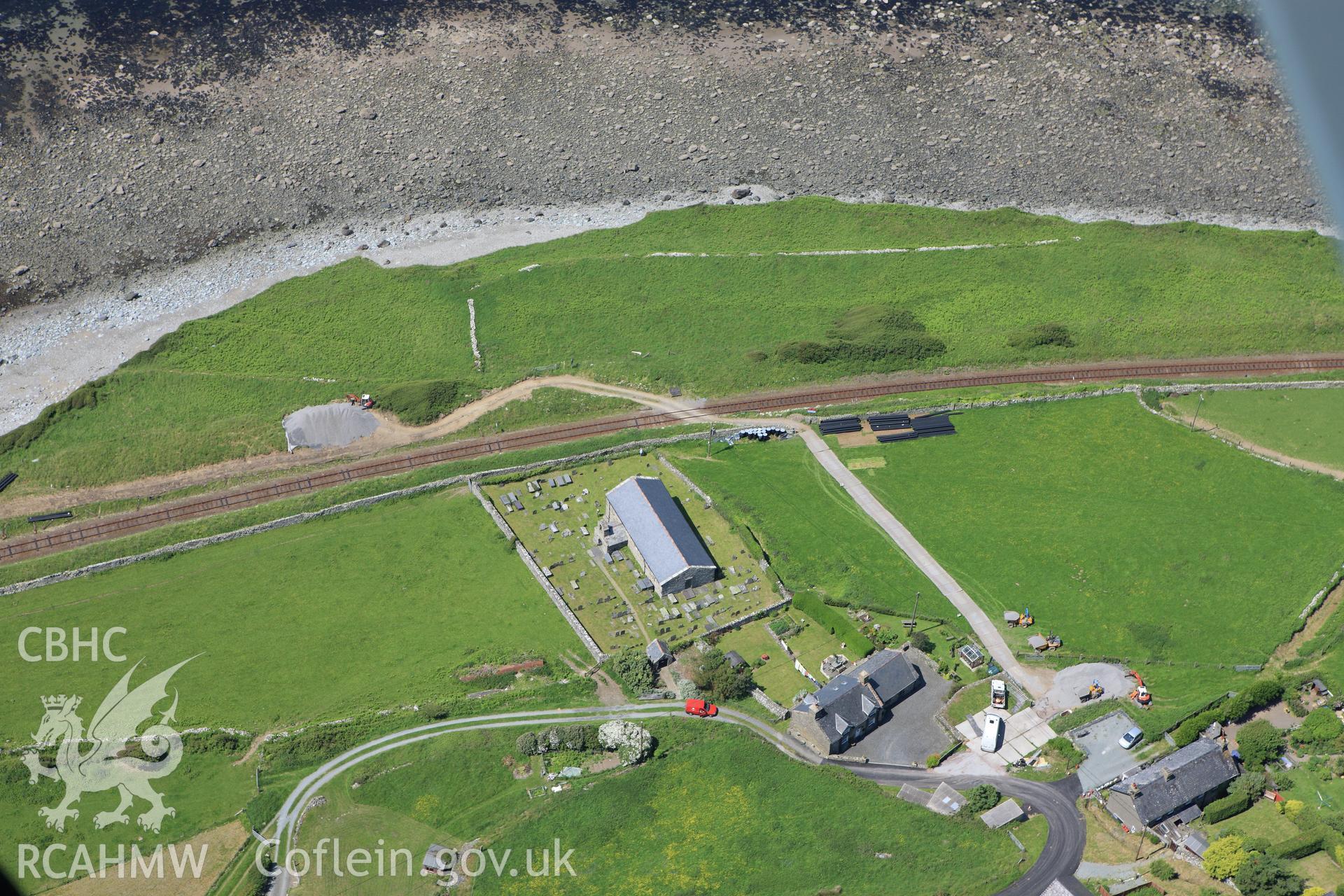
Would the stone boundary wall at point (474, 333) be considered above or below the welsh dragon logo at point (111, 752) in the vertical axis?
above

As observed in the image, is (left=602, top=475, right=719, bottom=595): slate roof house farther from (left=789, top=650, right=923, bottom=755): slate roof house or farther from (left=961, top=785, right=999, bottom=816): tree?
(left=961, top=785, right=999, bottom=816): tree

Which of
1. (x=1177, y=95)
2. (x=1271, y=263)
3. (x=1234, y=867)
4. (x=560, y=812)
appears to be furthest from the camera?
(x=1177, y=95)

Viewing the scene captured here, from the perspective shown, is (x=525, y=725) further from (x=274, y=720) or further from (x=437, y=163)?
(x=437, y=163)

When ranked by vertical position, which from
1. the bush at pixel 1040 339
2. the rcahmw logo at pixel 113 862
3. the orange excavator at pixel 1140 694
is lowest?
the rcahmw logo at pixel 113 862

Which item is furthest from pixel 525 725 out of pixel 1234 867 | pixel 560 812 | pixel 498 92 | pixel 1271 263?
pixel 1271 263

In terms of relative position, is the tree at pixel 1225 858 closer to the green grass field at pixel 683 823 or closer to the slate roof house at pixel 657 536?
the green grass field at pixel 683 823

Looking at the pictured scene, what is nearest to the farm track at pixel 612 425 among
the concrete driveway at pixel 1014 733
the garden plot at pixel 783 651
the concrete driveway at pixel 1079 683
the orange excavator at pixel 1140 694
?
the garden plot at pixel 783 651

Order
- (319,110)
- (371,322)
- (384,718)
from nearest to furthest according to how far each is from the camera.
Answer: (384,718), (371,322), (319,110)
